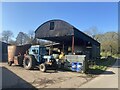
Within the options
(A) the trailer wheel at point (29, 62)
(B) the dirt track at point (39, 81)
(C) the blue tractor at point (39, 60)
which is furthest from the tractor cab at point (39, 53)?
(B) the dirt track at point (39, 81)

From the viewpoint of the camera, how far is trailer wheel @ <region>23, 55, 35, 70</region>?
65.2ft

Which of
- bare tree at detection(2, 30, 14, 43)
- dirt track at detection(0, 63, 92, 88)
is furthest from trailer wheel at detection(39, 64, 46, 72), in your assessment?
bare tree at detection(2, 30, 14, 43)

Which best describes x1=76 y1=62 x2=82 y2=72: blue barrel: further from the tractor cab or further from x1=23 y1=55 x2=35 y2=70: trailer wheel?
x1=23 y1=55 x2=35 y2=70: trailer wheel

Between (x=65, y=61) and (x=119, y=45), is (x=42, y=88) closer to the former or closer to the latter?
(x=65, y=61)

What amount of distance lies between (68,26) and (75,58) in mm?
6253

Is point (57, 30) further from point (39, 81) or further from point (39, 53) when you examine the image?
point (39, 81)

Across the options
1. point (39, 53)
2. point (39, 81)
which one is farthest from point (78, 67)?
point (39, 81)

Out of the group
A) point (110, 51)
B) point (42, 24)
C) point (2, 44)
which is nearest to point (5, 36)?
point (110, 51)

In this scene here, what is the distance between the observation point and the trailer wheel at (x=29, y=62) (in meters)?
19.9

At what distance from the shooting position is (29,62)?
2023 centimetres

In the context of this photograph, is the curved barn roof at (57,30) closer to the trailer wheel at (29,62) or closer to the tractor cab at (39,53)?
the tractor cab at (39,53)

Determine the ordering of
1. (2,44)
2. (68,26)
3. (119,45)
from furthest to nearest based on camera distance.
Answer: (119,45) → (2,44) → (68,26)

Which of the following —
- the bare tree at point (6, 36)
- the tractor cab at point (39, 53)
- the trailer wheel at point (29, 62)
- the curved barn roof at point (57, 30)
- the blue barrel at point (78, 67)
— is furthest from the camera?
the bare tree at point (6, 36)

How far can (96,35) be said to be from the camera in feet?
324
